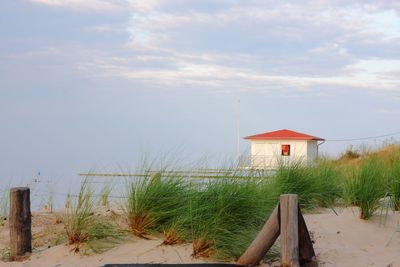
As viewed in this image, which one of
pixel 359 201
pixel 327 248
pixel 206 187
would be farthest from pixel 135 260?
pixel 359 201

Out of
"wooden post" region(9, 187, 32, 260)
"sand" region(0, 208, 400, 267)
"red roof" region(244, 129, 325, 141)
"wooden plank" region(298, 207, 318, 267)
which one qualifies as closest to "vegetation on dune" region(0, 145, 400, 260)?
"sand" region(0, 208, 400, 267)

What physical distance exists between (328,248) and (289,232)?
1.29 metres

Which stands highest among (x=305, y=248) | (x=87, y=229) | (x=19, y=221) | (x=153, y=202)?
(x=153, y=202)

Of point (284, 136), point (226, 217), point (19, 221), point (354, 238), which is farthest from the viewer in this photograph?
point (284, 136)

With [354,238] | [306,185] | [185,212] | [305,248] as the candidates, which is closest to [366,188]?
[354,238]

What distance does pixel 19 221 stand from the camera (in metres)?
7.08

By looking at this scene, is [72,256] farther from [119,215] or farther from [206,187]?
[206,187]

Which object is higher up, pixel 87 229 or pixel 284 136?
pixel 284 136

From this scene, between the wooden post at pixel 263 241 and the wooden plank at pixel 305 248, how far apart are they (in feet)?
0.80

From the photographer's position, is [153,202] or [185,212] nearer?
[185,212]

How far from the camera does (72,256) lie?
694 cm

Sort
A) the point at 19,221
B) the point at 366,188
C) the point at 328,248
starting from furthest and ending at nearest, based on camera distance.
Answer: the point at 366,188
the point at 328,248
the point at 19,221

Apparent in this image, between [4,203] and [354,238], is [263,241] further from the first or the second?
[4,203]

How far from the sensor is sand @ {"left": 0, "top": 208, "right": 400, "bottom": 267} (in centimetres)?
679
